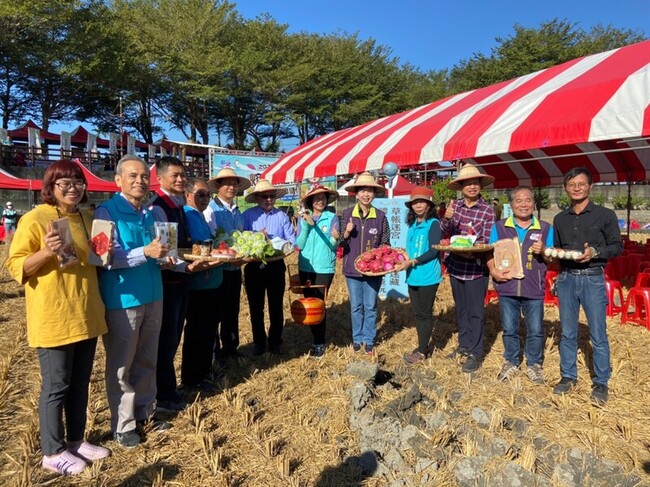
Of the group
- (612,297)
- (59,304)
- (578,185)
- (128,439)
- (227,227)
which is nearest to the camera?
(59,304)

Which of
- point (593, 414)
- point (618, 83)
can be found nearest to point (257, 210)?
point (593, 414)

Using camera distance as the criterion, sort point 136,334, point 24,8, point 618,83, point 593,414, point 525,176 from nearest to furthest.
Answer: point 136,334 → point 593,414 → point 618,83 → point 525,176 → point 24,8

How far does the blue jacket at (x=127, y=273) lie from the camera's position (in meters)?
2.61

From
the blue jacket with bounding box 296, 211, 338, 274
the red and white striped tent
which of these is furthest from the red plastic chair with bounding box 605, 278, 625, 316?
the blue jacket with bounding box 296, 211, 338, 274

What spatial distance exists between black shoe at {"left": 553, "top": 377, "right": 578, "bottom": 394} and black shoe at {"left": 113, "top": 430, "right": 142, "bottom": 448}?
10.4 feet

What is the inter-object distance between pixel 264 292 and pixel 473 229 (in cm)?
218

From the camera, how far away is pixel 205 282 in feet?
11.5

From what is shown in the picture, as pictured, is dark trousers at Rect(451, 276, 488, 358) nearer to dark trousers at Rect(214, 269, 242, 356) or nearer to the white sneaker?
dark trousers at Rect(214, 269, 242, 356)

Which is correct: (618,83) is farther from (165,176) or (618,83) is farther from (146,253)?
(146,253)

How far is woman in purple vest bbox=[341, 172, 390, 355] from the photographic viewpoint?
434 cm

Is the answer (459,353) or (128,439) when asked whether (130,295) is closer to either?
(128,439)

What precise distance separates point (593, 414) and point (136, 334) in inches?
126

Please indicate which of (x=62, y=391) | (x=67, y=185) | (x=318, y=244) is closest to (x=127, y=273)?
(x=67, y=185)

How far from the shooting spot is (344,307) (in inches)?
257
